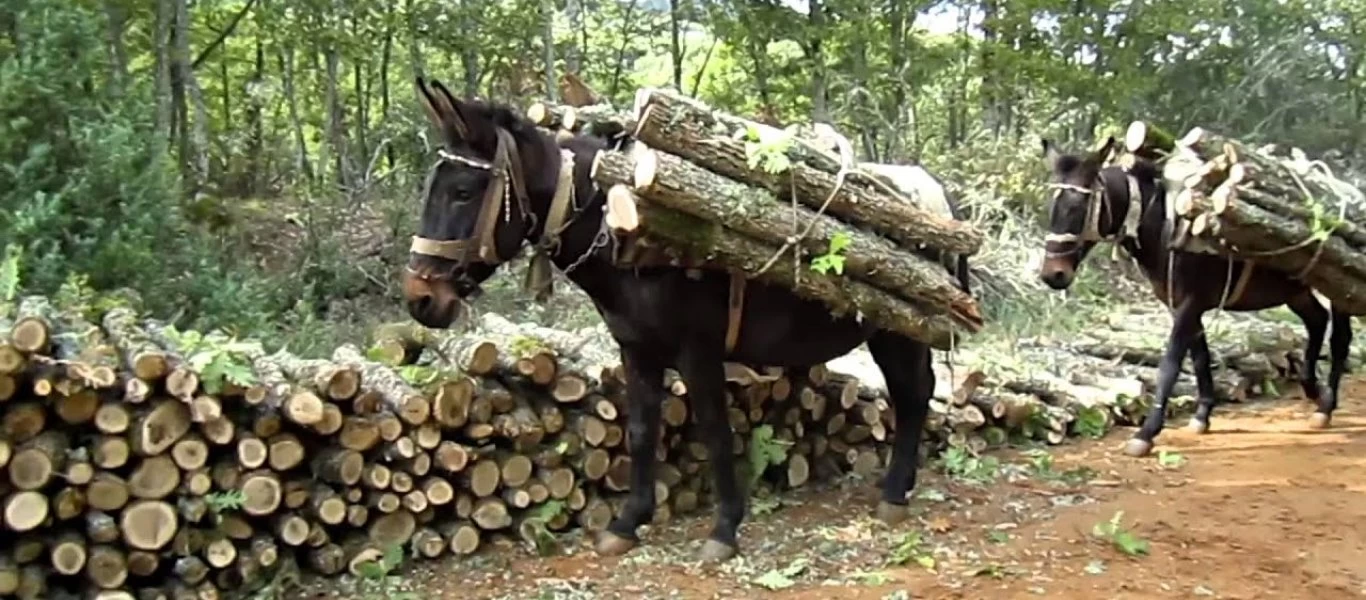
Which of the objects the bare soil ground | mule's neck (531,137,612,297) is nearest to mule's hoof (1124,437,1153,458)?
the bare soil ground

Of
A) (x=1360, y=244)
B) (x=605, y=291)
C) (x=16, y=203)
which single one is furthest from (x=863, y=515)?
(x=16, y=203)

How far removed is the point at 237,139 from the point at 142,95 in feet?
23.6

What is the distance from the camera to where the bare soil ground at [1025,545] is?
4156mm

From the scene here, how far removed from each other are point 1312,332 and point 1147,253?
183 centimetres

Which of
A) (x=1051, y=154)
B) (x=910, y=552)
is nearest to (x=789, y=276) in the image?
(x=910, y=552)

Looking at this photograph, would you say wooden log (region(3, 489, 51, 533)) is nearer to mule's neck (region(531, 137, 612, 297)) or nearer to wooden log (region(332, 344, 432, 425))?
wooden log (region(332, 344, 432, 425))

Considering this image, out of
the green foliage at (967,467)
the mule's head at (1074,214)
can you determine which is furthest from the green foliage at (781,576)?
the mule's head at (1074,214)

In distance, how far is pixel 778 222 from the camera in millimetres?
4211

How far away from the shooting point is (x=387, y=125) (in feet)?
49.7

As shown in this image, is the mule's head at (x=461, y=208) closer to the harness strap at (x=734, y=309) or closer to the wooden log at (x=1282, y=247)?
the harness strap at (x=734, y=309)

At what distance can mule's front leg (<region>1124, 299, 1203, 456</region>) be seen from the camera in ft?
21.1

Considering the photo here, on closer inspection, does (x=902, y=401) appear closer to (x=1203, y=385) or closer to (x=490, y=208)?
(x=490, y=208)

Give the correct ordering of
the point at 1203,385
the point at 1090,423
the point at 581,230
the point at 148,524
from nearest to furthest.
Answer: the point at 148,524 < the point at 581,230 < the point at 1203,385 < the point at 1090,423

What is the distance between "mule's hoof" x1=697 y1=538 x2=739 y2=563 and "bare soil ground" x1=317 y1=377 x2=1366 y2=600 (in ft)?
0.16
